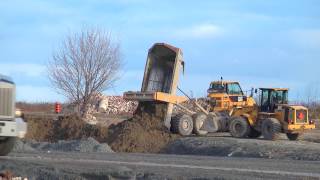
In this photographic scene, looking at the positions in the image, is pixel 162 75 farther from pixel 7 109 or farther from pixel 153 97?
pixel 7 109

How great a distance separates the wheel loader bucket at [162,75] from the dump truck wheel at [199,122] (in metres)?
1.88

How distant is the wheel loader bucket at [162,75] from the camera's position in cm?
3098

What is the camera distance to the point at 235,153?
24797mm

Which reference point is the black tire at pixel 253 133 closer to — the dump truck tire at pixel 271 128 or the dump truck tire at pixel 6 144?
the dump truck tire at pixel 271 128

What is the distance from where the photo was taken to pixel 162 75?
32.2 metres

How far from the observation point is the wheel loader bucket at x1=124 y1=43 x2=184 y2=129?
1220 inches

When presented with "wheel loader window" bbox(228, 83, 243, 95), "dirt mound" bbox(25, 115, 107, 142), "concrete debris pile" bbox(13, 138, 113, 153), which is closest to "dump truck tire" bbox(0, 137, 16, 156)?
"concrete debris pile" bbox(13, 138, 113, 153)

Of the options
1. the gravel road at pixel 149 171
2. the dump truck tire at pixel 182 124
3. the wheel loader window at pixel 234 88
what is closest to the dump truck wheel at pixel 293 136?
the wheel loader window at pixel 234 88

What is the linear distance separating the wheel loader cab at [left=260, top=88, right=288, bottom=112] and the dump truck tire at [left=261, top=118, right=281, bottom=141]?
1.19 m

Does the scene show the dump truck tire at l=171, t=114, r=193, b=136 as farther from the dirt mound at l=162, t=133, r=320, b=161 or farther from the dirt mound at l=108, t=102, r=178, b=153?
the dirt mound at l=162, t=133, r=320, b=161

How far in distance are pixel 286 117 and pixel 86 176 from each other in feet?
67.5

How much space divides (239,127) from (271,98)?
2247 millimetres

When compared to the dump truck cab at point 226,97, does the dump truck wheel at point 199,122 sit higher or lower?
lower

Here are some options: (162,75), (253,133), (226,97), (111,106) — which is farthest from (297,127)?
(111,106)
